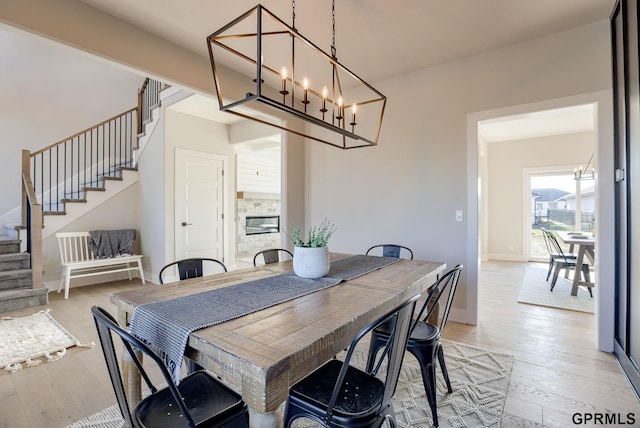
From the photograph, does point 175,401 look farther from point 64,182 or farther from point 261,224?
point 261,224

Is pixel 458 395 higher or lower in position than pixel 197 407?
lower

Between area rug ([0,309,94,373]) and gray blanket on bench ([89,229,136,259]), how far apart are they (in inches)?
58.3

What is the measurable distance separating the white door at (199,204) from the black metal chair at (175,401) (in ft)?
13.7

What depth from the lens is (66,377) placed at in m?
2.18

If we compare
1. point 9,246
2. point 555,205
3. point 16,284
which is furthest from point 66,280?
point 555,205

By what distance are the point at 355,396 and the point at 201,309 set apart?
75 centimetres

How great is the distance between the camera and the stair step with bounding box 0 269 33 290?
12.1 ft

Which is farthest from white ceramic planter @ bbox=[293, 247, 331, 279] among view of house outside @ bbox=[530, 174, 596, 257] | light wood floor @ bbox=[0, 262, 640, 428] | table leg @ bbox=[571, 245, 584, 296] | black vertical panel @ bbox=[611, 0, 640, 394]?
view of house outside @ bbox=[530, 174, 596, 257]

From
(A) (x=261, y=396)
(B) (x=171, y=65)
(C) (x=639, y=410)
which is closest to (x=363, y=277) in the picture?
(A) (x=261, y=396)

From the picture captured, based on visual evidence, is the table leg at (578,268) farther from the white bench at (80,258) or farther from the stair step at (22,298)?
the stair step at (22,298)

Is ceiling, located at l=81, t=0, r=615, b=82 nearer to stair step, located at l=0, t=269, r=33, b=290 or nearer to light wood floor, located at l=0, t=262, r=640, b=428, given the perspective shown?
light wood floor, located at l=0, t=262, r=640, b=428

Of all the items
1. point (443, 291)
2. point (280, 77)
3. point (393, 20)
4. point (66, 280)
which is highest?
point (393, 20)

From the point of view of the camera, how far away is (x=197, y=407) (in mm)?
1172

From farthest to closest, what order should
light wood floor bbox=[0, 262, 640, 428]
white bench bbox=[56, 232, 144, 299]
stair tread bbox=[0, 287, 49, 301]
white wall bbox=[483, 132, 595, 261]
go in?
white wall bbox=[483, 132, 595, 261], white bench bbox=[56, 232, 144, 299], stair tread bbox=[0, 287, 49, 301], light wood floor bbox=[0, 262, 640, 428]
